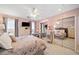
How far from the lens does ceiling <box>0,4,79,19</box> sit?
1.99 meters

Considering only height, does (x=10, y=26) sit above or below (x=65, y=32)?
above

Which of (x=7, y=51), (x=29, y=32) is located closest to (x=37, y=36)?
(x=29, y=32)

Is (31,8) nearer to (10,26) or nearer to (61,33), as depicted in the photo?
(10,26)

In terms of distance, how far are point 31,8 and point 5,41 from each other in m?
0.77

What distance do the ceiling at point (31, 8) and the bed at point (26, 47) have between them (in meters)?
0.50

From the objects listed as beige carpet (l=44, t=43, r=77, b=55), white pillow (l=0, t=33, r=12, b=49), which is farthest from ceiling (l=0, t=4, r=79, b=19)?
beige carpet (l=44, t=43, r=77, b=55)

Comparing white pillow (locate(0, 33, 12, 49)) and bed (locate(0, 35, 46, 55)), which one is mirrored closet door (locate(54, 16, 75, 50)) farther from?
white pillow (locate(0, 33, 12, 49))

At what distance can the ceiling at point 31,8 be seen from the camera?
1.99 m

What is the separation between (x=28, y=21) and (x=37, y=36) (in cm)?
34

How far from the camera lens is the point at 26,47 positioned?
6.49 ft

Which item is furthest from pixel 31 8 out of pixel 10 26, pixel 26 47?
pixel 26 47

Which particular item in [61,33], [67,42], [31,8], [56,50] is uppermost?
[31,8]
